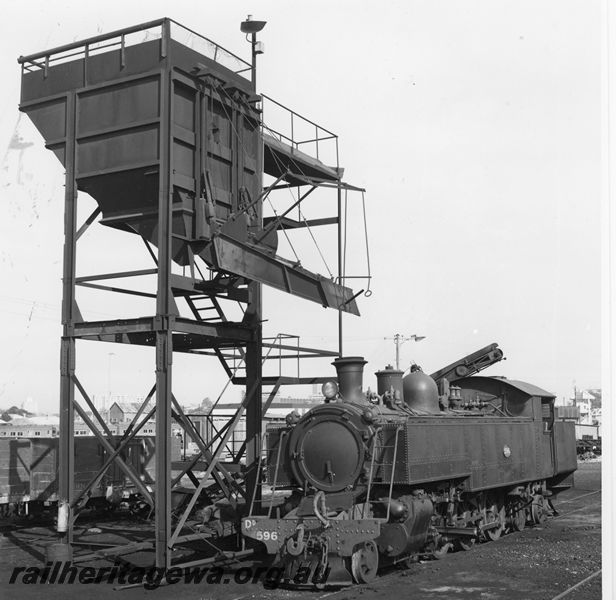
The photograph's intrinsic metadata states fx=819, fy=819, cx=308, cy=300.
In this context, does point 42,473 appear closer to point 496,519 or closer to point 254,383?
point 254,383

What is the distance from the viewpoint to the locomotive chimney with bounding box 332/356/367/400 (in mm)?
13320

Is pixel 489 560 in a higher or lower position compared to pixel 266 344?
lower

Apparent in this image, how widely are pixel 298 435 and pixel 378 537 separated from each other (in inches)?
85.7

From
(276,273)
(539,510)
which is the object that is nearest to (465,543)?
(539,510)

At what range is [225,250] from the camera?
42.9ft

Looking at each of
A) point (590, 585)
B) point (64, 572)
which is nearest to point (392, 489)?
point (590, 585)

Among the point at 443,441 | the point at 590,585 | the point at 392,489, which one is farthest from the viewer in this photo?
the point at 443,441

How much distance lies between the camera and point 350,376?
13.3 m

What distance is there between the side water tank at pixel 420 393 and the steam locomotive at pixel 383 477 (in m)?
0.02

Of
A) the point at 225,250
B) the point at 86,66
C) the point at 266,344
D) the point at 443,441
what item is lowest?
the point at 443,441

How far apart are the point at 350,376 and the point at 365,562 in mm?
3110

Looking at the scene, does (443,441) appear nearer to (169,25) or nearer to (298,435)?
(298,435)

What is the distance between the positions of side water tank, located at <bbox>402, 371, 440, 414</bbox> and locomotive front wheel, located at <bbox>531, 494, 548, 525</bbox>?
4372 mm

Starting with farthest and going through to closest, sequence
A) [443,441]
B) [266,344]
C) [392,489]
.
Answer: [266,344], [443,441], [392,489]
